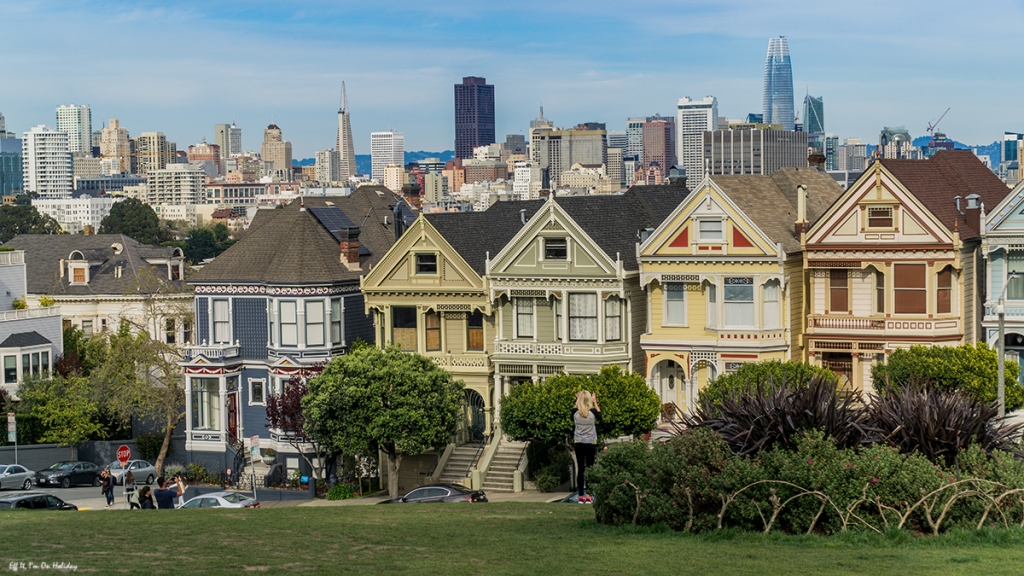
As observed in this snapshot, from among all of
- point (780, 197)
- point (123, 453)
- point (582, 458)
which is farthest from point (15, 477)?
point (582, 458)

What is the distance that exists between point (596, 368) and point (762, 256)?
266 inches

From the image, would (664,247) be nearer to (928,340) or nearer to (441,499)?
(928,340)

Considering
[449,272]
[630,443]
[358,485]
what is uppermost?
[449,272]

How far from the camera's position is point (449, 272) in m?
55.1

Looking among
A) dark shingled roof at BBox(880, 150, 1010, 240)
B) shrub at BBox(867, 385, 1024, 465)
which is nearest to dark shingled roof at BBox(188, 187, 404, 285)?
dark shingled roof at BBox(880, 150, 1010, 240)

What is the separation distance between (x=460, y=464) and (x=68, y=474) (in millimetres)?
17418

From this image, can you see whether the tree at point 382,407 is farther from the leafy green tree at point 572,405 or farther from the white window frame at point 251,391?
the white window frame at point 251,391

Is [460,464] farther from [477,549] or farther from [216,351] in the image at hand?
[477,549]

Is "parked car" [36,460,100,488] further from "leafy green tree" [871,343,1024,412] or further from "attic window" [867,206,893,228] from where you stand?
"attic window" [867,206,893,228]

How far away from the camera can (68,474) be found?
61.9m

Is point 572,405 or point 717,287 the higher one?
point 717,287

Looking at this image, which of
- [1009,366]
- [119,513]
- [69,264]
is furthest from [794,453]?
[69,264]

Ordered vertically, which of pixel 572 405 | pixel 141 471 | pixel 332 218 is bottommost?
pixel 141 471

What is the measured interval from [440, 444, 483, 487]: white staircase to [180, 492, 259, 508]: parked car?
9.06 meters
